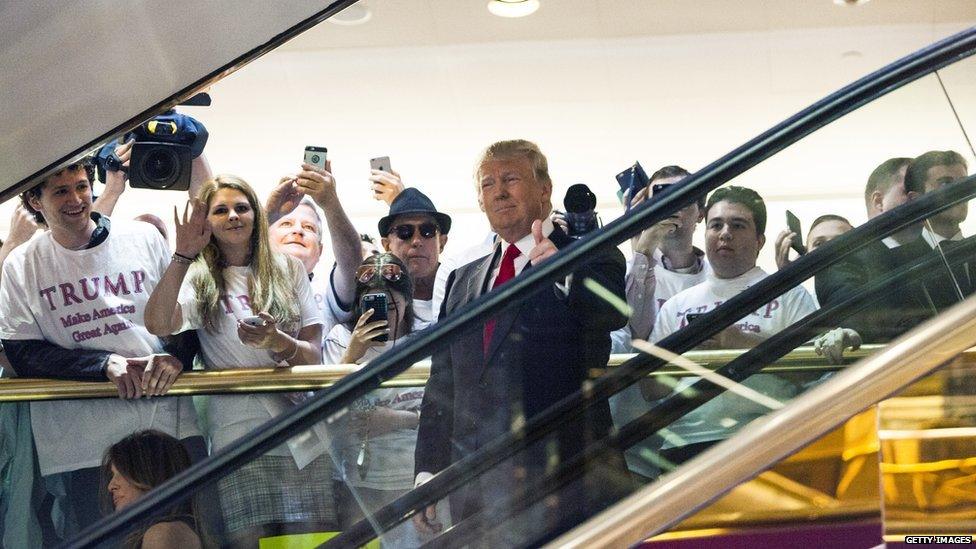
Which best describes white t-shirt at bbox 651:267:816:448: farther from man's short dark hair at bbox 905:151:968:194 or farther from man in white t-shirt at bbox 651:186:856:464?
man's short dark hair at bbox 905:151:968:194

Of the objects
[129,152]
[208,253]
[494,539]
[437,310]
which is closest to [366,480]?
[494,539]

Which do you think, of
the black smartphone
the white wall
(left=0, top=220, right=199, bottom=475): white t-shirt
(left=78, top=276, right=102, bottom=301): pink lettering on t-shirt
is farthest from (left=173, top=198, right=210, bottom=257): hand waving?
the white wall

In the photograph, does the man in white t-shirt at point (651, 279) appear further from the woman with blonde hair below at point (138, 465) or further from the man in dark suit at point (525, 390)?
the woman with blonde hair below at point (138, 465)

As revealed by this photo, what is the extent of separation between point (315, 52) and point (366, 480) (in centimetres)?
400

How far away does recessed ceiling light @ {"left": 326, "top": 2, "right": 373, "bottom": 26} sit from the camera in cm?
529

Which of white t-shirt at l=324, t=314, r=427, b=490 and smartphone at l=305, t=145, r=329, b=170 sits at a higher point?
smartphone at l=305, t=145, r=329, b=170

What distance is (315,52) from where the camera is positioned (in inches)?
218

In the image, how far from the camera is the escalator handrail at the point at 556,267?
1668 mm

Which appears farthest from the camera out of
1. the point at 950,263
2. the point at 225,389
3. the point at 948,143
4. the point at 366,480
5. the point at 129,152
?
the point at 129,152

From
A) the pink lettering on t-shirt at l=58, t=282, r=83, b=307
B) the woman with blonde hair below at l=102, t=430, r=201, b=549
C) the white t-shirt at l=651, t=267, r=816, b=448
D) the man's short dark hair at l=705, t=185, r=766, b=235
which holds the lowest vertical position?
the woman with blonde hair below at l=102, t=430, r=201, b=549

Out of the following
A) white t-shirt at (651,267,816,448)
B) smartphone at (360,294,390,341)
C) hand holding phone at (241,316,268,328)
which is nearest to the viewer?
white t-shirt at (651,267,816,448)

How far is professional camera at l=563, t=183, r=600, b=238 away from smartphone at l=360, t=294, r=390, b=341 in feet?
1.88

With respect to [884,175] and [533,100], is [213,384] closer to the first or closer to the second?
[884,175]

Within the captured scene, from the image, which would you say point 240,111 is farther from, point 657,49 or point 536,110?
point 657,49
